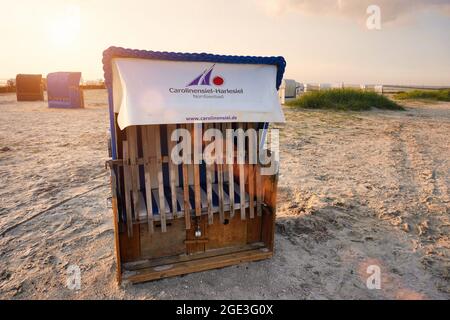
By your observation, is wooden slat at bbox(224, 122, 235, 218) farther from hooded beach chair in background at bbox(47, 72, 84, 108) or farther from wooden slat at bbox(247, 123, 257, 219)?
hooded beach chair in background at bbox(47, 72, 84, 108)

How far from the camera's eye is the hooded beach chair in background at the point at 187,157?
11.5 feet

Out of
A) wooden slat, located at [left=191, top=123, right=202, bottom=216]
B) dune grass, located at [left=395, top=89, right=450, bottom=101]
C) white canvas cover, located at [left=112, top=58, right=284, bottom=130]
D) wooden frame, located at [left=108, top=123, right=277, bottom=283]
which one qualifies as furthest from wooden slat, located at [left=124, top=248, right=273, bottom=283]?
dune grass, located at [left=395, top=89, right=450, bottom=101]

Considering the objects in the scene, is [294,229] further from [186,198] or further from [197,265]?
[186,198]

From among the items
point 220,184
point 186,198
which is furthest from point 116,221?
point 220,184

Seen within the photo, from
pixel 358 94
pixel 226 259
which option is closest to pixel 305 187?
pixel 226 259

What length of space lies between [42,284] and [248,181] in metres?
2.83

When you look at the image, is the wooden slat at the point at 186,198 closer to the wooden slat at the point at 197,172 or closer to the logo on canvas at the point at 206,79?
the wooden slat at the point at 197,172

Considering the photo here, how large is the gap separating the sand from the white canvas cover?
77.3 inches

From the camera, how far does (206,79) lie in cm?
373

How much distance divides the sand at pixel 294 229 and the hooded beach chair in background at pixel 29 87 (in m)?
17.7

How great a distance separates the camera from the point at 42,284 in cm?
379
